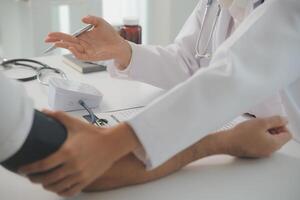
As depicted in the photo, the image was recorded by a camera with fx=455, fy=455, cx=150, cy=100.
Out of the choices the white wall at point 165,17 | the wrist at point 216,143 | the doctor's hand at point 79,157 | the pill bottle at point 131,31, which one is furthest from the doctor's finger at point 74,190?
the white wall at point 165,17

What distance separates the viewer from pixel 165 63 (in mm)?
1244

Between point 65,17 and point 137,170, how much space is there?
66.4 inches

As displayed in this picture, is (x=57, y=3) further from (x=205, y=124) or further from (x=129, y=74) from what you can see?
(x=205, y=124)

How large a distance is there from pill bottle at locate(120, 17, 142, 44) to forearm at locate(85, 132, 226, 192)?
0.71m

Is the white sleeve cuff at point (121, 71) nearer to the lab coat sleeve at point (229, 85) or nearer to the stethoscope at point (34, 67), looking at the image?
the stethoscope at point (34, 67)

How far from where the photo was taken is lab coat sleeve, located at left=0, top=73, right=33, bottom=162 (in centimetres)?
61

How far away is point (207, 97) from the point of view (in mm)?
747

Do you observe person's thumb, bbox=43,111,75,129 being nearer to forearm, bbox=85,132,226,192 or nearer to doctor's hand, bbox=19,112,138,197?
doctor's hand, bbox=19,112,138,197

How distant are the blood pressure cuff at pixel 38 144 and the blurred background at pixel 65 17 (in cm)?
131

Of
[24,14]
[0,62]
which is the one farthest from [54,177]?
[24,14]

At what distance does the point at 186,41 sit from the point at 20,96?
0.75 metres

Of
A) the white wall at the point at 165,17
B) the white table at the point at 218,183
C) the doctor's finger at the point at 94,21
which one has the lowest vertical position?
the white wall at the point at 165,17

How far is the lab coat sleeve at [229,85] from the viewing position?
28.3 inches

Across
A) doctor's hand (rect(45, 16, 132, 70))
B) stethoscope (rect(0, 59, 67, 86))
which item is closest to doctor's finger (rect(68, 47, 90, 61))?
doctor's hand (rect(45, 16, 132, 70))
